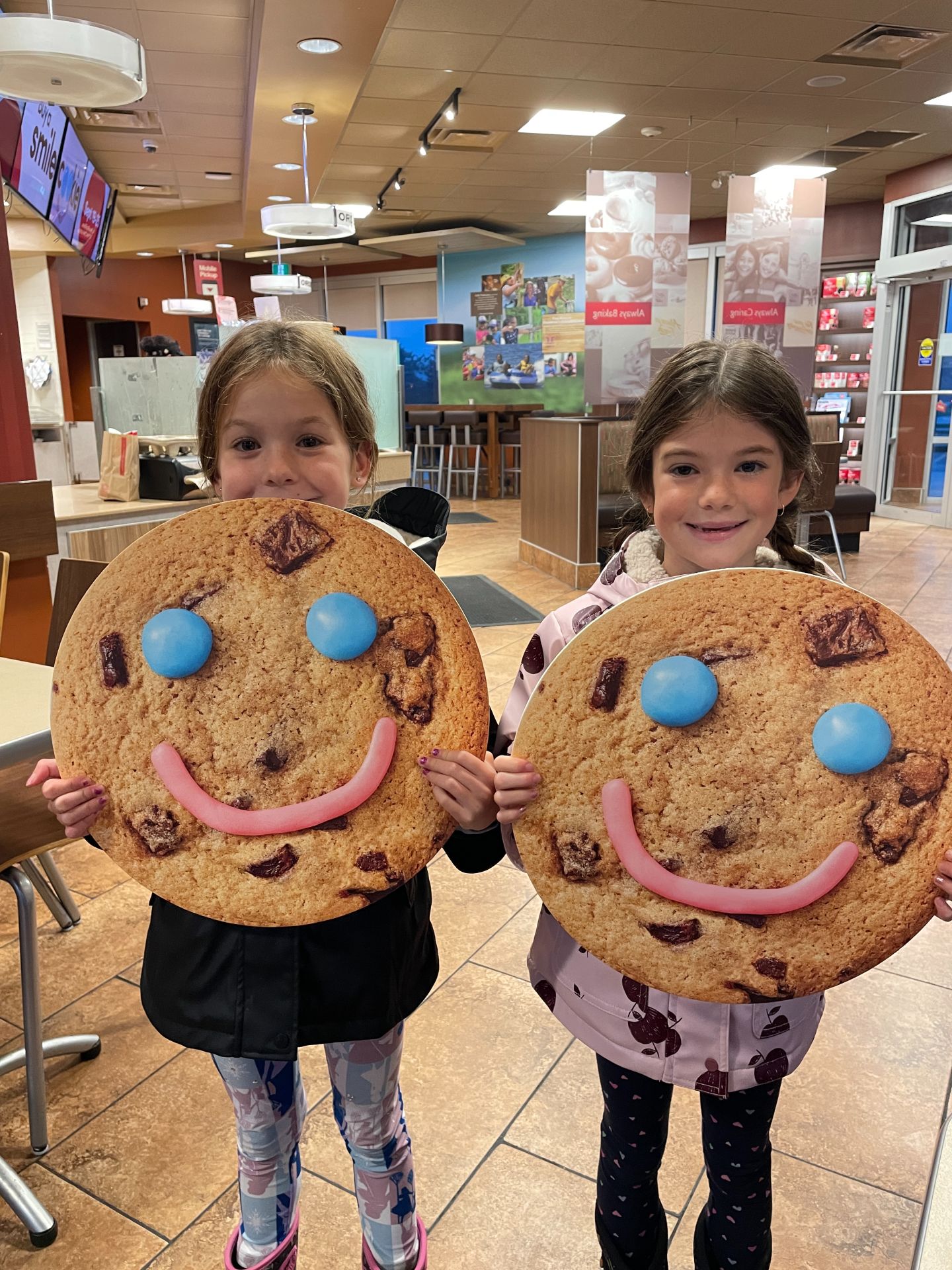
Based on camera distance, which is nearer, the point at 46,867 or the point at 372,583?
the point at 372,583

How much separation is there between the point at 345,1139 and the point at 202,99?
7.62 metres

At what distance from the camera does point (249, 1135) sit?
1.09 meters

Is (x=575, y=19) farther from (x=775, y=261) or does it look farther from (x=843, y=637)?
(x=843, y=637)

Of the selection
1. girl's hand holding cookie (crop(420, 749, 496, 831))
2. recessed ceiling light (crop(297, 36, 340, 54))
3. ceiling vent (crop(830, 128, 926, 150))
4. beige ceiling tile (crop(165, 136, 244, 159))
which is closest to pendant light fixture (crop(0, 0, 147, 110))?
recessed ceiling light (crop(297, 36, 340, 54))

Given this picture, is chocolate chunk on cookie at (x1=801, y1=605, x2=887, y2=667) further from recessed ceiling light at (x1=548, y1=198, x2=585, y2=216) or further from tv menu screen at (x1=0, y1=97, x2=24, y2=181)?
recessed ceiling light at (x1=548, y1=198, x2=585, y2=216)

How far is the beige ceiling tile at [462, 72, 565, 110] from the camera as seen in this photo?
6.13m

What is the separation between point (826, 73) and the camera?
19.9 ft

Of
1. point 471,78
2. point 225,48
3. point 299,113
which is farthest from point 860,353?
point 225,48

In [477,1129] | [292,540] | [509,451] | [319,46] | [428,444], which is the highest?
[319,46]

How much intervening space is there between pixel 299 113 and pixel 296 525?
6.71 metres

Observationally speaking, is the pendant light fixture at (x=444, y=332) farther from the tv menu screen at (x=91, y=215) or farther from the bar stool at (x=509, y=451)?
the tv menu screen at (x=91, y=215)

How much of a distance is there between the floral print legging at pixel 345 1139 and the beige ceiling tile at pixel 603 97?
675 cm

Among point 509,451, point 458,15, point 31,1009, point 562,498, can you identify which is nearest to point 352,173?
point 458,15

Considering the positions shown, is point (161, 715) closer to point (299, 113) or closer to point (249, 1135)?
point (249, 1135)
